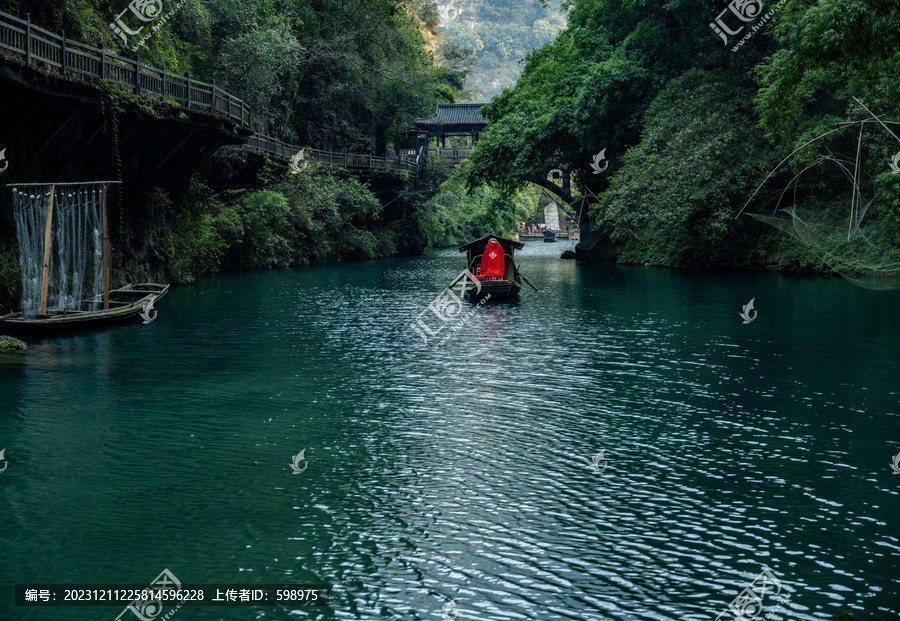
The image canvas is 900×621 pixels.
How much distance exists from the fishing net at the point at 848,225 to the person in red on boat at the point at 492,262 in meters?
8.74

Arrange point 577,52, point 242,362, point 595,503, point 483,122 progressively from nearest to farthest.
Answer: point 595,503 < point 242,362 < point 577,52 < point 483,122

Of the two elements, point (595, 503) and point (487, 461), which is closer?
point (595, 503)

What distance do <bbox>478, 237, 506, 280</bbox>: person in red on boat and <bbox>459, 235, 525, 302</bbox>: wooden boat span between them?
19 cm

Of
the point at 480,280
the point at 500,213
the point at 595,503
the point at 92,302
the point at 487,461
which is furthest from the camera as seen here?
the point at 500,213

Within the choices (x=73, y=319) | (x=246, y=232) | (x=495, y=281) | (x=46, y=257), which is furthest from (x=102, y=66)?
(x=246, y=232)

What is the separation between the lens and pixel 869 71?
22078mm

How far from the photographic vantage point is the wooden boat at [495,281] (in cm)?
2913

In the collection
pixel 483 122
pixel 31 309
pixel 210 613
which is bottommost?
pixel 210 613

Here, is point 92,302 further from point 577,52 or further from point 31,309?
point 577,52

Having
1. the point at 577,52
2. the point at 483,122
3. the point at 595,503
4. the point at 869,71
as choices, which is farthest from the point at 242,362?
the point at 483,122

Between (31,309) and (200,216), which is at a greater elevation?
(200,216)

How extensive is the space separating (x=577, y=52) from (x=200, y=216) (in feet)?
88.3

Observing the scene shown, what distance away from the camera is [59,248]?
22766mm

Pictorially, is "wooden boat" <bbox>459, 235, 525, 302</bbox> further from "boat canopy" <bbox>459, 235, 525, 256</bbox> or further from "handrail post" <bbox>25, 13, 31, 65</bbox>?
"handrail post" <bbox>25, 13, 31, 65</bbox>
